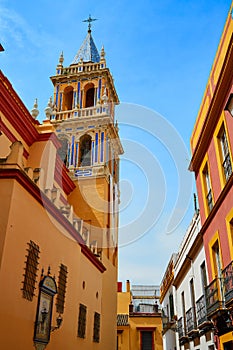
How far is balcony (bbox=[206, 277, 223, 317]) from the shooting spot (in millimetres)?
7820

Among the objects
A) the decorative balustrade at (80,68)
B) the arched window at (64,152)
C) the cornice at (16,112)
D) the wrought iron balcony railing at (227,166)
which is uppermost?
the decorative balustrade at (80,68)

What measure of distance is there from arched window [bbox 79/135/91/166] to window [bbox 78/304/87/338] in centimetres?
1007

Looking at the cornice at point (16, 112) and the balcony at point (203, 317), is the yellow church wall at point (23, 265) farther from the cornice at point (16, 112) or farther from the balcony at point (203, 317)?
the cornice at point (16, 112)

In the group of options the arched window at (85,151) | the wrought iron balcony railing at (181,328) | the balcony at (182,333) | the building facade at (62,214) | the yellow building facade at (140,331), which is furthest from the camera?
the yellow building facade at (140,331)

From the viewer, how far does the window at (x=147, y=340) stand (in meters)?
24.9

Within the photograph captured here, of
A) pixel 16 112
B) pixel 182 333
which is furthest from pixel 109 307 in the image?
pixel 16 112

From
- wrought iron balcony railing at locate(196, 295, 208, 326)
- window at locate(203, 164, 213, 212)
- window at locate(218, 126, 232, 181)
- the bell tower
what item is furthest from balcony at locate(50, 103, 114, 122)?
wrought iron balcony railing at locate(196, 295, 208, 326)

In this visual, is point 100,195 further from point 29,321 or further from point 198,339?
point 29,321

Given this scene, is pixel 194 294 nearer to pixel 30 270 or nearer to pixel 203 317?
pixel 203 317

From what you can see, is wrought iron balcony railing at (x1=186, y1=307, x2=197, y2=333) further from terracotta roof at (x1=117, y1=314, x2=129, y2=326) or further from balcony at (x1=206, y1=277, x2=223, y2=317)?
terracotta roof at (x1=117, y1=314, x2=129, y2=326)

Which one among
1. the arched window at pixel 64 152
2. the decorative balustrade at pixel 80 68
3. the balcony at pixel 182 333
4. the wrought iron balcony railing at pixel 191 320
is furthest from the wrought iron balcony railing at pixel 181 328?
the decorative balustrade at pixel 80 68

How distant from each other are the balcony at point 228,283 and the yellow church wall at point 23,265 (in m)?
3.92

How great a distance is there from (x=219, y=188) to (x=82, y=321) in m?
6.00

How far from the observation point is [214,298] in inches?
331
